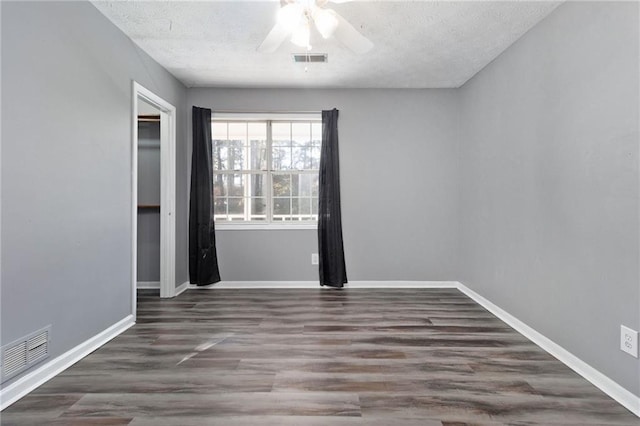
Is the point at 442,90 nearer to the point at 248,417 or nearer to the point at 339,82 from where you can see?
the point at 339,82

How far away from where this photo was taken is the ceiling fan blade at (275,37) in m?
1.98

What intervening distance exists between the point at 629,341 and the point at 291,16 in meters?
2.54

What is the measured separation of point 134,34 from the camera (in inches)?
106

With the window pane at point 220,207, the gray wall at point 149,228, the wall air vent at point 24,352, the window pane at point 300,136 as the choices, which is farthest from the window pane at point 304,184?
the wall air vent at point 24,352

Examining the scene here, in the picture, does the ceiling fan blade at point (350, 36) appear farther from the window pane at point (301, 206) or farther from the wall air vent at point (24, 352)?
the wall air vent at point (24, 352)

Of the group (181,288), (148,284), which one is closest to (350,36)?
(181,288)

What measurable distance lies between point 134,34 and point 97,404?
2655mm

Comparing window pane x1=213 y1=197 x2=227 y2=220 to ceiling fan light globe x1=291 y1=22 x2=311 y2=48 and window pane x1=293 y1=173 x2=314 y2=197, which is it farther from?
ceiling fan light globe x1=291 y1=22 x2=311 y2=48

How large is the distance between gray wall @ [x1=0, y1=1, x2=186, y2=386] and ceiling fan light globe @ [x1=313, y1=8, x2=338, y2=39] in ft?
5.11

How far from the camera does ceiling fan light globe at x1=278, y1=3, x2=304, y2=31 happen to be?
184cm

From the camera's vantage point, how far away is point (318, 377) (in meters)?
1.97

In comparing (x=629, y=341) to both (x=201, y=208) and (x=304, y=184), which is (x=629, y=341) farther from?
(x=201, y=208)

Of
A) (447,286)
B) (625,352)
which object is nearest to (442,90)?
(447,286)

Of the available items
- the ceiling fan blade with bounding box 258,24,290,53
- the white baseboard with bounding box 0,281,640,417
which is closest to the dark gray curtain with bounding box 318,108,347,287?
the white baseboard with bounding box 0,281,640,417
